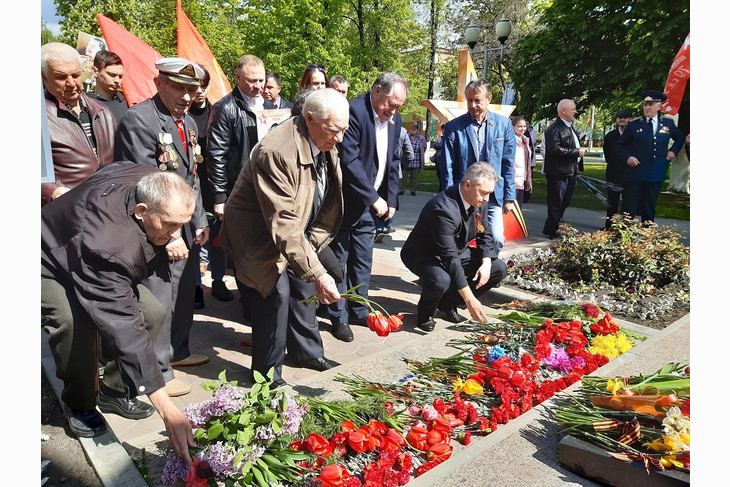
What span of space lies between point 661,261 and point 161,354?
5199mm

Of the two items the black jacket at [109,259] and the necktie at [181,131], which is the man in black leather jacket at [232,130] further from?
the black jacket at [109,259]

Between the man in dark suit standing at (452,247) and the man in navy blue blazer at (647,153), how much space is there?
4.20 m

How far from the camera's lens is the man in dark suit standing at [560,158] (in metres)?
8.70

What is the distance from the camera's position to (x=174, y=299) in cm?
370

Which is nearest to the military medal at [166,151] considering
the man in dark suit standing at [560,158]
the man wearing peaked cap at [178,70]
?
the man wearing peaked cap at [178,70]

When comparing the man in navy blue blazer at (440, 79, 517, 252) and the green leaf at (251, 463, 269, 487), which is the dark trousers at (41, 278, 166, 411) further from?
the man in navy blue blazer at (440, 79, 517, 252)

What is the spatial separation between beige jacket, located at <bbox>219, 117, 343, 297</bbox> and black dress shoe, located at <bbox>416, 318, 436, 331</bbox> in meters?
1.81

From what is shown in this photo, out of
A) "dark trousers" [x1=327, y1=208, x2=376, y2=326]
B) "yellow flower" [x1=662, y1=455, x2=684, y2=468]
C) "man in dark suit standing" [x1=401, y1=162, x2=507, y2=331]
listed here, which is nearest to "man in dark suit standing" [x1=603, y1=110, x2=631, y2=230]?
"man in dark suit standing" [x1=401, y1=162, x2=507, y2=331]

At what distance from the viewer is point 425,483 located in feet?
7.96

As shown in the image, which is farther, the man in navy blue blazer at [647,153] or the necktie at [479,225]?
the man in navy blue blazer at [647,153]

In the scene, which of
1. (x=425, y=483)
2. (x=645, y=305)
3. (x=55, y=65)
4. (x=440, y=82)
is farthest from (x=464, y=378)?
(x=440, y=82)

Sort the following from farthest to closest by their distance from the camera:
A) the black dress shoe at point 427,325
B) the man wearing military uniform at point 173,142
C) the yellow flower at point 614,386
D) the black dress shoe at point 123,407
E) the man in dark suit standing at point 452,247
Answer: the black dress shoe at point 427,325 → the man in dark suit standing at point 452,247 → the man wearing military uniform at point 173,142 → the black dress shoe at point 123,407 → the yellow flower at point 614,386

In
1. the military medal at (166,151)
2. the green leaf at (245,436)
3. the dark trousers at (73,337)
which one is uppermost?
the military medal at (166,151)

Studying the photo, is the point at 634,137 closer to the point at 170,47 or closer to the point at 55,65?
the point at 55,65
